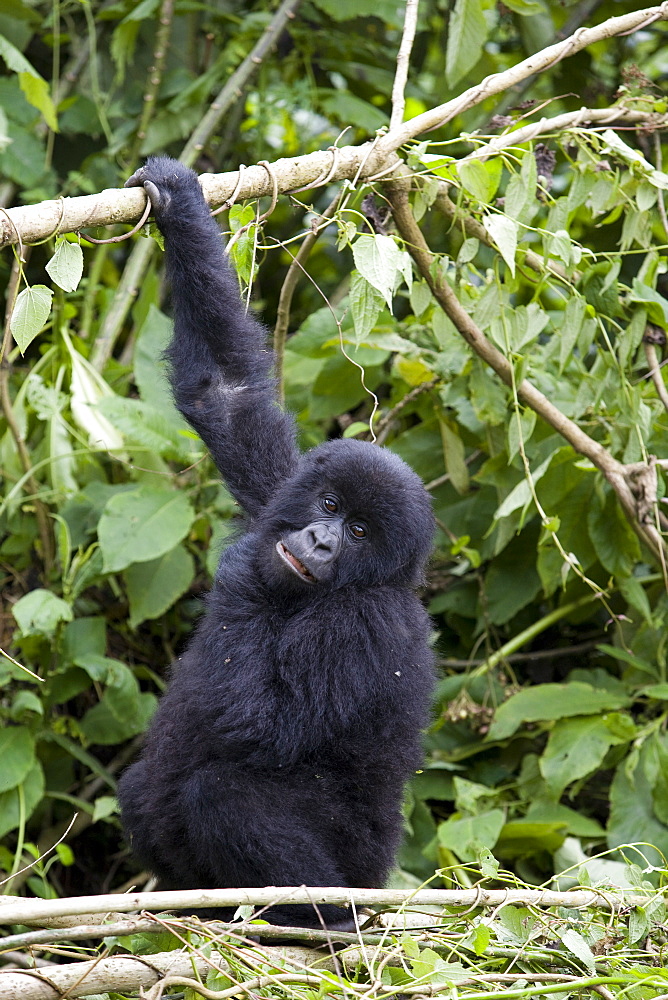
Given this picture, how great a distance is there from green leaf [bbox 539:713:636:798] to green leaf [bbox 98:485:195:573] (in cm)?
152

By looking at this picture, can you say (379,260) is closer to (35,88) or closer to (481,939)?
(481,939)

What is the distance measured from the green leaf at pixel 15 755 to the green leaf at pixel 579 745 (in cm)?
178

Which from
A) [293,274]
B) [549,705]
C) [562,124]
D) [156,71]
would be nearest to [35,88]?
[156,71]

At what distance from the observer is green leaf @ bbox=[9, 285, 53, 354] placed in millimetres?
2314

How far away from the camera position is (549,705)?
375cm

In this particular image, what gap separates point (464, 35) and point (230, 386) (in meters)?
1.62

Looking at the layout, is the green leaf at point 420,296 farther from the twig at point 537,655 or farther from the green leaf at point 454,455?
the twig at point 537,655

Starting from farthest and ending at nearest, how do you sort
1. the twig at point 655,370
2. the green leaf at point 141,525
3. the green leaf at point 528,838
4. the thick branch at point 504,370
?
the green leaf at point 141,525 < the green leaf at point 528,838 < the twig at point 655,370 < the thick branch at point 504,370

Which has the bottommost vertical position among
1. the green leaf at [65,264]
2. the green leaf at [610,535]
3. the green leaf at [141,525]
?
the green leaf at [610,535]

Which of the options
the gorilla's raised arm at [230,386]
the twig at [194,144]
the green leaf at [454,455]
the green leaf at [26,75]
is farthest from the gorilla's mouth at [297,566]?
the green leaf at [26,75]

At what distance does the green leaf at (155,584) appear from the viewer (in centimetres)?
384

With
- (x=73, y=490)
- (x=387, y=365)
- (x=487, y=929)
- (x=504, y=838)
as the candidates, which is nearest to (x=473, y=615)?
(x=504, y=838)

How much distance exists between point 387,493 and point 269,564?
0.36 metres

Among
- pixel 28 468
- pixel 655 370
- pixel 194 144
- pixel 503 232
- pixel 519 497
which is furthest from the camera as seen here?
pixel 194 144
